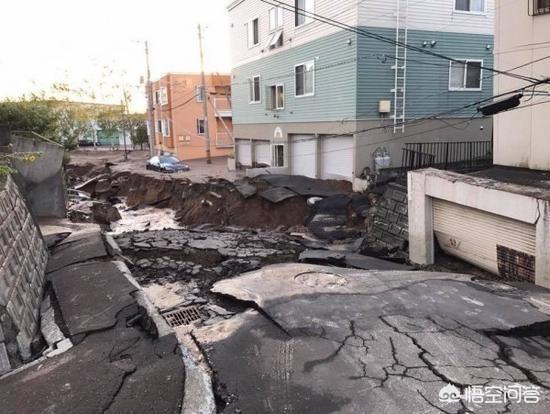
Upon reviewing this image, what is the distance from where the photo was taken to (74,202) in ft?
70.3

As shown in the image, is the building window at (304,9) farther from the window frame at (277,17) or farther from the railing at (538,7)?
the railing at (538,7)

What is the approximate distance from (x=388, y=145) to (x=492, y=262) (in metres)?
7.97

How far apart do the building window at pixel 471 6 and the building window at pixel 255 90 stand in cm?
1099

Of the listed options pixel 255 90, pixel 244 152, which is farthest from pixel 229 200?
pixel 244 152

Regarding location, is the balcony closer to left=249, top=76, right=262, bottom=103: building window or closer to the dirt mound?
left=249, top=76, right=262, bottom=103: building window

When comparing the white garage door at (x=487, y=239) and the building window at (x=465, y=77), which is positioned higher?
→ the building window at (x=465, y=77)

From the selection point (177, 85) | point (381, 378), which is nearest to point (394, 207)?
point (381, 378)

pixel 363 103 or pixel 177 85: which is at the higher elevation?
pixel 177 85

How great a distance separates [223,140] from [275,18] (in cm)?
1841

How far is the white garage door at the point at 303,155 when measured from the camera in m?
20.3

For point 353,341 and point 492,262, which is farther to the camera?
point 492,262

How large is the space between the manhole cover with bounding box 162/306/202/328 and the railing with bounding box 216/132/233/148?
33.6m

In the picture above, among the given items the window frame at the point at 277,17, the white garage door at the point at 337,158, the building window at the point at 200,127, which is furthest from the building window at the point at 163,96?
the white garage door at the point at 337,158

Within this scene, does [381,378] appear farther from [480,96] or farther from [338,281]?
[480,96]
